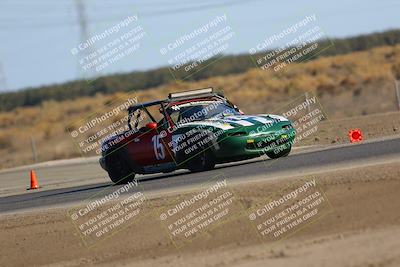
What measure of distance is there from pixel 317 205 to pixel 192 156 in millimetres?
6344

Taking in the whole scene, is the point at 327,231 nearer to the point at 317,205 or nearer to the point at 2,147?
the point at 317,205

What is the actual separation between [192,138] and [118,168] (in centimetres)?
268

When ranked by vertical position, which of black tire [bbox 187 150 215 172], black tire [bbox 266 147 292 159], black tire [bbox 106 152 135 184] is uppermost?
black tire [bbox 106 152 135 184]

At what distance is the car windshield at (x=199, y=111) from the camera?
2041 cm

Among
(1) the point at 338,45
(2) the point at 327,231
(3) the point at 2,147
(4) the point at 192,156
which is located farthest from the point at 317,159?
(1) the point at 338,45

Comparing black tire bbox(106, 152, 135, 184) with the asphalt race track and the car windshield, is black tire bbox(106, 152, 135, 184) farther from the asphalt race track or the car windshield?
the car windshield

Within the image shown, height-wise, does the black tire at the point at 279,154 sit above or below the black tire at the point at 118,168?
below

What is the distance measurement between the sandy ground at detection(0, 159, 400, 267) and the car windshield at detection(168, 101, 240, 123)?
14.3 feet

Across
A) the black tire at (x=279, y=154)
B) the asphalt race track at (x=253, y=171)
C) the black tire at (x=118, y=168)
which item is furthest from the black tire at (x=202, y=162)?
the black tire at (x=118, y=168)

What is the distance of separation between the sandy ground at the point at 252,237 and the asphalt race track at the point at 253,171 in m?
1.60

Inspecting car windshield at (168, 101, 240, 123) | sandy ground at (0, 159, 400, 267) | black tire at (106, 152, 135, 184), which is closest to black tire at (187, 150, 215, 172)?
car windshield at (168, 101, 240, 123)

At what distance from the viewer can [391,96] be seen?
41.2 meters

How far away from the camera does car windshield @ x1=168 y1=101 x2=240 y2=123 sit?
66.9 feet

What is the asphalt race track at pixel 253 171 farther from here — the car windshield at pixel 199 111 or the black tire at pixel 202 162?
the car windshield at pixel 199 111
